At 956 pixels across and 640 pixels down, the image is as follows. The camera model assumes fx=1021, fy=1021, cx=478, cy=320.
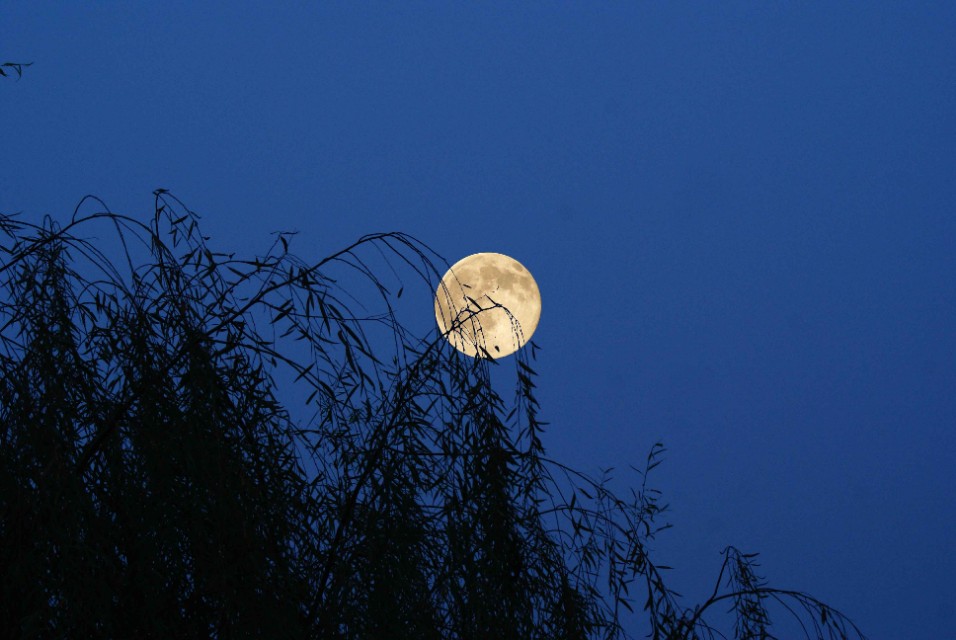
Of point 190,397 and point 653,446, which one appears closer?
point 190,397

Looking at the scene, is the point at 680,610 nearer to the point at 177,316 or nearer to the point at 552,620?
the point at 552,620

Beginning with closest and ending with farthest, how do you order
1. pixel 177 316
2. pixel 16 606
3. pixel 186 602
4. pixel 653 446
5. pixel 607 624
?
pixel 16 606 < pixel 186 602 < pixel 177 316 < pixel 607 624 < pixel 653 446

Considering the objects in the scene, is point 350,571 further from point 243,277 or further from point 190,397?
point 243,277

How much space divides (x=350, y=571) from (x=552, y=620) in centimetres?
58

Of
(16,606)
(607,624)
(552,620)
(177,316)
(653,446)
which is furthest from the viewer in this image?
(653,446)

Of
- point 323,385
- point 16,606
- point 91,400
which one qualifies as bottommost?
point 16,606

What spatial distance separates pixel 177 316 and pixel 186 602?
0.68 meters

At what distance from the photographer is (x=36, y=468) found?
7.41ft

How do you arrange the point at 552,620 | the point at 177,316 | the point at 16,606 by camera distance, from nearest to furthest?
the point at 16,606, the point at 177,316, the point at 552,620

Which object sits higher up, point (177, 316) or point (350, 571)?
point (177, 316)

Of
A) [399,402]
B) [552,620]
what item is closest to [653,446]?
[552,620]

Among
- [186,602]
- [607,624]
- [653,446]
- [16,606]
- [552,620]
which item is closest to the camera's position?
[16,606]

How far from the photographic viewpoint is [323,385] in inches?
101

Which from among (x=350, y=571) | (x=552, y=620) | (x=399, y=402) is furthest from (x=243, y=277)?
(x=552, y=620)
